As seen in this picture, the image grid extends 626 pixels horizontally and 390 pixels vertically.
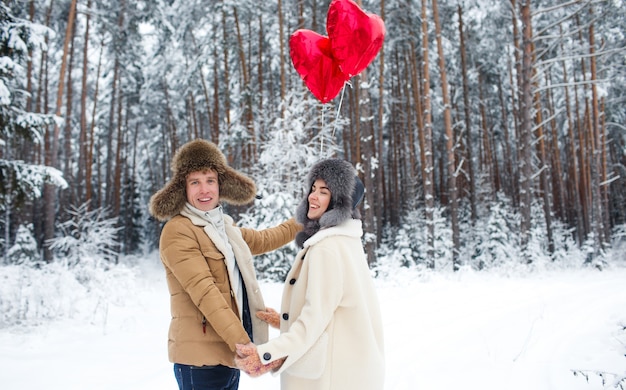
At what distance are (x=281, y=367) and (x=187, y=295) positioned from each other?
2.38ft

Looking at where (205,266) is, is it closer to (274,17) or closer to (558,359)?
(558,359)

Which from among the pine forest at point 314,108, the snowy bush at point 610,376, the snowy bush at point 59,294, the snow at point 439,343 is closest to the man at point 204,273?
the snow at point 439,343

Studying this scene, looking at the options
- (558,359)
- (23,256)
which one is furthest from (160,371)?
(23,256)

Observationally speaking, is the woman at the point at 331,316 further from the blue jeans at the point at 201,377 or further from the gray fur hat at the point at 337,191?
the blue jeans at the point at 201,377

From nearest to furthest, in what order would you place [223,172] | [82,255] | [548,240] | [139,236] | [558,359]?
[223,172]
[558,359]
[82,255]
[548,240]
[139,236]

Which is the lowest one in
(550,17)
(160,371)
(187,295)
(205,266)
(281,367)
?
(160,371)

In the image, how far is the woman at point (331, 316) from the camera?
2057mm

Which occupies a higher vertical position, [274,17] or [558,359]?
[274,17]

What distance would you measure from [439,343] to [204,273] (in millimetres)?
3812

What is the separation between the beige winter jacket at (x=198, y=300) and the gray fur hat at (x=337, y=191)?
62cm

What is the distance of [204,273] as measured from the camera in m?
2.31

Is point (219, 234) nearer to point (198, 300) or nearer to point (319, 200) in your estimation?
point (198, 300)

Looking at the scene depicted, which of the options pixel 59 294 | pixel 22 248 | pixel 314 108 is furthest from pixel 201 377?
pixel 22 248

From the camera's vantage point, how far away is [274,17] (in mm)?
16938
